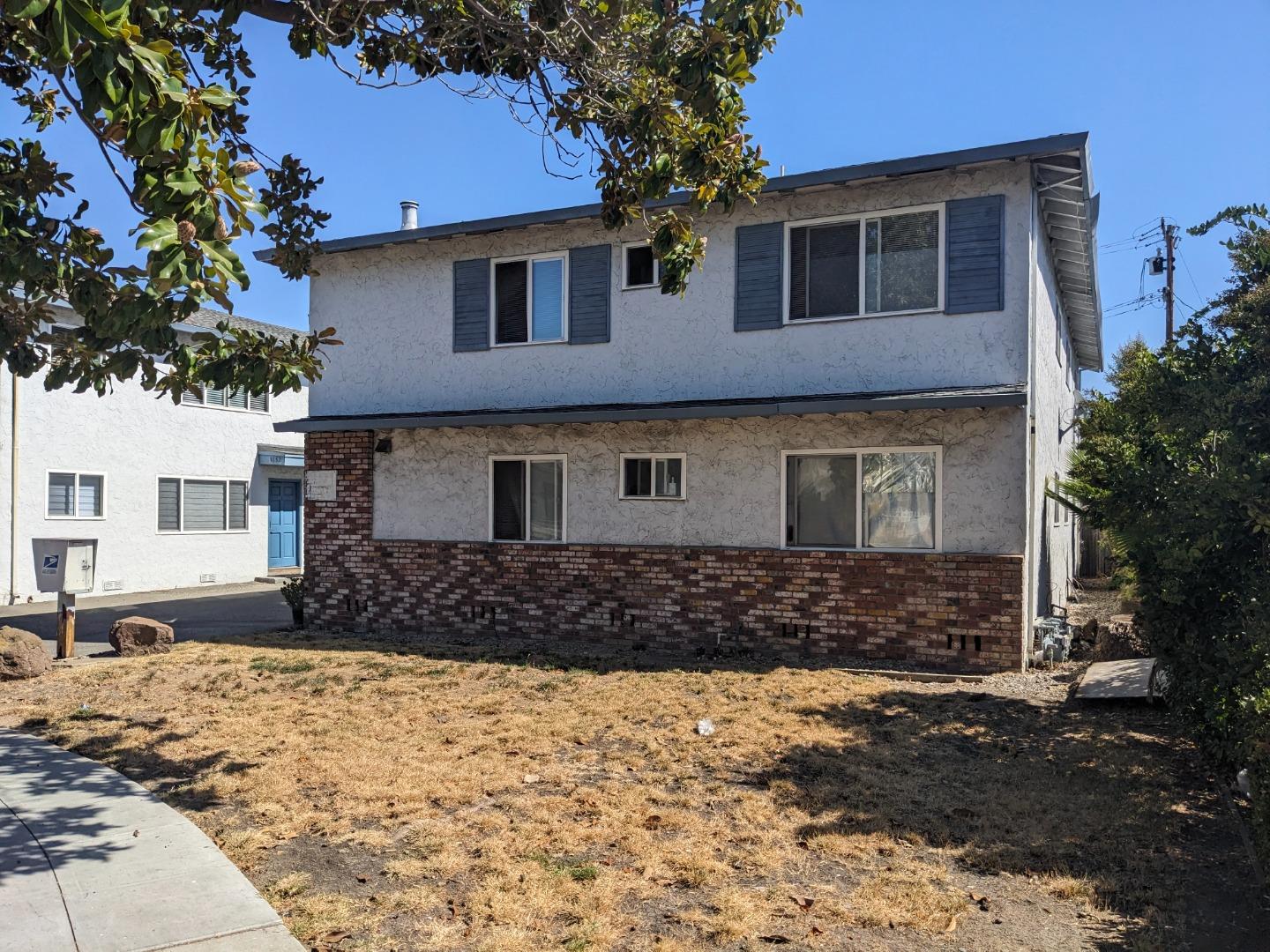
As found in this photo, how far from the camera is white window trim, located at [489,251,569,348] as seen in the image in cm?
1256

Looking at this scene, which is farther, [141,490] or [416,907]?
[141,490]

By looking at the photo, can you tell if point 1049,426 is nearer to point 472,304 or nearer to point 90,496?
point 472,304

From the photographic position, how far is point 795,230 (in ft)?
37.2

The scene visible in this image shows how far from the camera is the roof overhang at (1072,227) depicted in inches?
400

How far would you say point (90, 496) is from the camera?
61.9 ft

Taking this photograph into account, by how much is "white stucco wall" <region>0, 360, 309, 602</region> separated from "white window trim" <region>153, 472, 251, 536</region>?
0.07 metres

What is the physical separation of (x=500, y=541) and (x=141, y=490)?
35.8ft

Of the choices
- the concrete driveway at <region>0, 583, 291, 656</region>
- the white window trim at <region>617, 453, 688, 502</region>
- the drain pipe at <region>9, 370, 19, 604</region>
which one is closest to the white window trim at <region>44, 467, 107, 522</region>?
the drain pipe at <region>9, 370, 19, 604</region>

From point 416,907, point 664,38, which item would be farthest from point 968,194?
point 416,907

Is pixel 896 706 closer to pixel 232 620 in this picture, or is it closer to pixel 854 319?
pixel 854 319

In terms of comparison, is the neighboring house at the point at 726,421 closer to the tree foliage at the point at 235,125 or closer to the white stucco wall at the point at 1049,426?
the white stucco wall at the point at 1049,426

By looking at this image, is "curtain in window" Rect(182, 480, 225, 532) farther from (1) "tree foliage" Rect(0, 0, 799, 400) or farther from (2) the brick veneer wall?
(1) "tree foliage" Rect(0, 0, 799, 400)

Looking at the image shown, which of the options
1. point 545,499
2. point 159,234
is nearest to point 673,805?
point 159,234

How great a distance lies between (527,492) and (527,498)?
85 millimetres
